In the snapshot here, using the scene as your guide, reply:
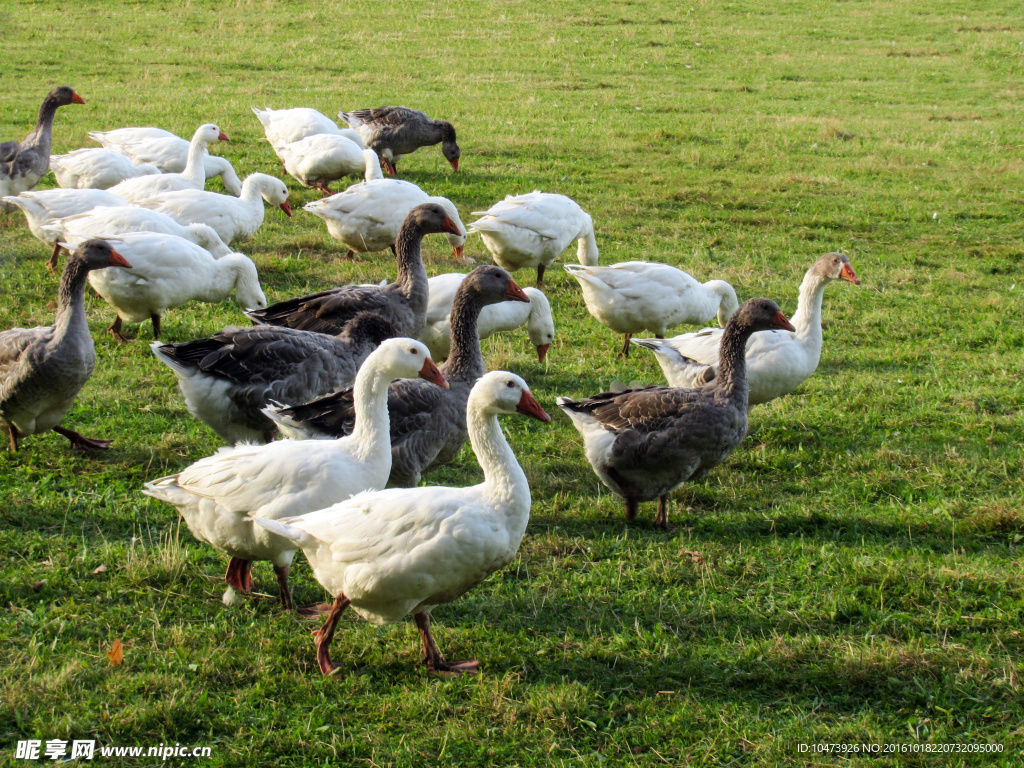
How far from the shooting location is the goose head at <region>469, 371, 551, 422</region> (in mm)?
4625

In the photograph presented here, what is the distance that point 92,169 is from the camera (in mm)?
11508

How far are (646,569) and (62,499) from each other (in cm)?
365

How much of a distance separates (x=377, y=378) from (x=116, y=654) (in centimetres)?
182

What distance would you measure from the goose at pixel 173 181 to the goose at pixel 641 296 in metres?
5.08

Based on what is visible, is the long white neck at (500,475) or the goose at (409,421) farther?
the goose at (409,421)

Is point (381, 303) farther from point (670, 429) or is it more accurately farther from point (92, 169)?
point (92, 169)

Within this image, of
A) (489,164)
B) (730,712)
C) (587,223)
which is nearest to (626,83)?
(489,164)

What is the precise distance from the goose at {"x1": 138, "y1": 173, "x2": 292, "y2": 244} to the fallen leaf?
21.4 ft

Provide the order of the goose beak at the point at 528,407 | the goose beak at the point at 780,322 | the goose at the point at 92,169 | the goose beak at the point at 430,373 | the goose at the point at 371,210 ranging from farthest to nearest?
the goose at the point at 92,169, the goose at the point at 371,210, the goose beak at the point at 780,322, the goose beak at the point at 430,373, the goose beak at the point at 528,407

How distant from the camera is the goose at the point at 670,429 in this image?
19.9 feet

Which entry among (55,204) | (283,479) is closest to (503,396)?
(283,479)

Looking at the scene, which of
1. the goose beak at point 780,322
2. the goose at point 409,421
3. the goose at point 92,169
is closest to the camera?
the goose at point 409,421

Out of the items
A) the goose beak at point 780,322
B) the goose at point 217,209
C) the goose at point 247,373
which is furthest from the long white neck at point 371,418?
the goose at point 217,209

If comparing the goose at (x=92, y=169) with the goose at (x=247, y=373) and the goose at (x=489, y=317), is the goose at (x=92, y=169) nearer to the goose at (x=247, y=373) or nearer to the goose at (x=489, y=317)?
the goose at (x=489, y=317)
